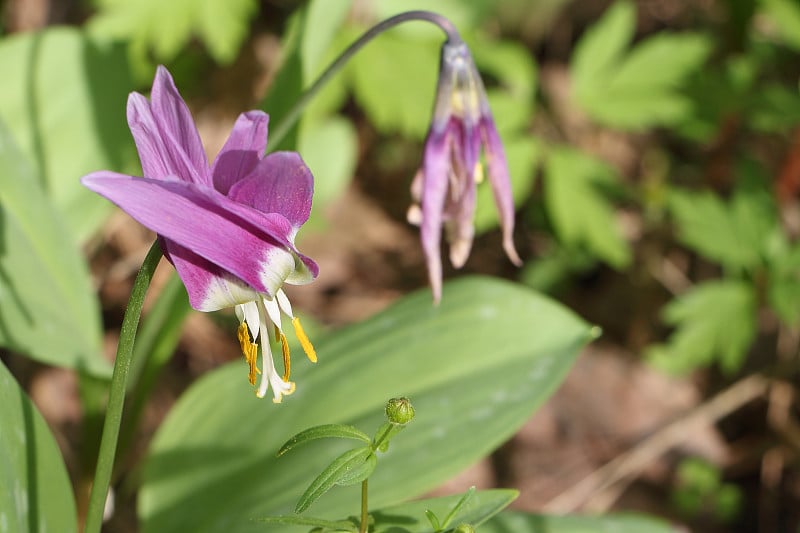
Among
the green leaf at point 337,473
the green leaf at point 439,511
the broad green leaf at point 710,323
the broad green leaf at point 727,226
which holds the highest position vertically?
the green leaf at point 337,473

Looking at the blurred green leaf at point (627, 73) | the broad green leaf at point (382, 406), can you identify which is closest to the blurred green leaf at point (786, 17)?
the blurred green leaf at point (627, 73)

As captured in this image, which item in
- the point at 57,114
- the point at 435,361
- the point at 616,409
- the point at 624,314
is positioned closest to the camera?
the point at 435,361

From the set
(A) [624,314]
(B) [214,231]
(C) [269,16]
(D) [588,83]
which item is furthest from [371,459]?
(C) [269,16]

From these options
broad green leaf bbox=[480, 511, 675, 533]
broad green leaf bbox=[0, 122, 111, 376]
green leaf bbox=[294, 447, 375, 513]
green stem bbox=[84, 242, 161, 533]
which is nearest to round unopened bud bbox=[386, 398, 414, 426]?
green leaf bbox=[294, 447, 375, 513]

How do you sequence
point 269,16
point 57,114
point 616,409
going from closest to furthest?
1. point 57,114
2. point 616,409
3. point 269,16

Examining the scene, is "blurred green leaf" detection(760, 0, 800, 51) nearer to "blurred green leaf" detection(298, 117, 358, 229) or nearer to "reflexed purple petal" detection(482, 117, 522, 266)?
"blurred green leaf" detection(298, 117, 358, 229)

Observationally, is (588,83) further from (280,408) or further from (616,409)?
(280,408)

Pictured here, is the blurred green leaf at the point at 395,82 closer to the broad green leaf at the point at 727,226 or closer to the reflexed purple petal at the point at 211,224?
the broad green leaf at the point at 727,226
